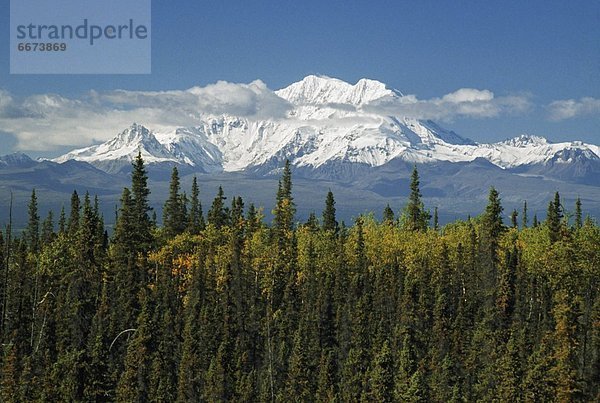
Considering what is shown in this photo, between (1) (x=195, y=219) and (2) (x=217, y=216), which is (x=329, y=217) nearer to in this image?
(2) (x=217, y=216)

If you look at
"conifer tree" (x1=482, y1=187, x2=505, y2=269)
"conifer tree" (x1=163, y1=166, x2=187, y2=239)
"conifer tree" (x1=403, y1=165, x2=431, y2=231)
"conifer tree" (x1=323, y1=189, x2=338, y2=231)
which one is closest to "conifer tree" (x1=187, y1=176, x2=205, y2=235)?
"conifer tree" (x1=163, y1=166, x2=187, y2=239)

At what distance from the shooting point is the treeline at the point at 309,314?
80.7 meters

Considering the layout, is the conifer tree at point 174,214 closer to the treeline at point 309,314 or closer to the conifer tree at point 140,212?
the treeline at point 309,314

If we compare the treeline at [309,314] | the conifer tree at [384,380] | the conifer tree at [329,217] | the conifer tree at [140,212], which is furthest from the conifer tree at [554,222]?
the conifer tree at [140,212]

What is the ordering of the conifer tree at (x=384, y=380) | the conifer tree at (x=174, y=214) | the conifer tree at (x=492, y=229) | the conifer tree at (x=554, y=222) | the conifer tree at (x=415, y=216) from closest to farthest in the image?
the conifer tree at (x=384, y=380)
the conifer tree at (x=492, y=229)
the conifer tree at (x=554, y=222)
the conifer tree at (x=174, y=214)
the conifer tree at (x=415, y=216)

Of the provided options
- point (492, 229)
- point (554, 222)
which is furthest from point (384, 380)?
point (554, 222)

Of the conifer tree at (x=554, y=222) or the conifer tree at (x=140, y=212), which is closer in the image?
the conifer tree at (x=140, y=212)

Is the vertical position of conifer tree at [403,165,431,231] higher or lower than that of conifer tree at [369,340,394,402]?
higher

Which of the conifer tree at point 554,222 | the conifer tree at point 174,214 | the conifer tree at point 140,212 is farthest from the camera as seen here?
the conifer tree at point 174,214

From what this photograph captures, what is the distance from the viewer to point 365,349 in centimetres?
9912

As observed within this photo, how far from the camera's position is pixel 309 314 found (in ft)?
353

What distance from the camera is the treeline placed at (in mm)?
80688

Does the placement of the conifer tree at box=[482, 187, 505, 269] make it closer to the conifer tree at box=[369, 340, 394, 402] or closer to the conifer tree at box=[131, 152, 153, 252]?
the conifer tree at box=[369, 340, 394, 402]

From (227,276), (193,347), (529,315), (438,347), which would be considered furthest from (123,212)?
(529,315)
